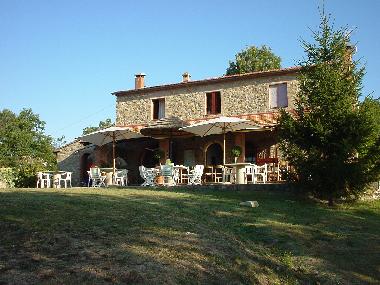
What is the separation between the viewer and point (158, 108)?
25.1 m

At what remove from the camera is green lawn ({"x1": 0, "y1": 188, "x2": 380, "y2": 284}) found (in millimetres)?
5332

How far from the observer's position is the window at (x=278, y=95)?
2158 cm

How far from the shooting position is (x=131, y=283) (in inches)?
199

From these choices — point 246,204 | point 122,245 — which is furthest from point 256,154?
point 122,245

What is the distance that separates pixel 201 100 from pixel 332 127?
1223 cm

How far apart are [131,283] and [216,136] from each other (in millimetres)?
17384

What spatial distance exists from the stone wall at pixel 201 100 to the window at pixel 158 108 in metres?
0.27

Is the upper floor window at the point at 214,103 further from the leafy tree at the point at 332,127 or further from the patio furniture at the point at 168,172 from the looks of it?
the leafy tree at the point at 332,127

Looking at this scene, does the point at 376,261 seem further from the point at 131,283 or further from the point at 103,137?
the point at 103,137

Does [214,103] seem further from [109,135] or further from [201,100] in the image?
[109,135]

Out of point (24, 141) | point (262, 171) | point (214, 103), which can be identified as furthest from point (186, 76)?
point (24, 141)

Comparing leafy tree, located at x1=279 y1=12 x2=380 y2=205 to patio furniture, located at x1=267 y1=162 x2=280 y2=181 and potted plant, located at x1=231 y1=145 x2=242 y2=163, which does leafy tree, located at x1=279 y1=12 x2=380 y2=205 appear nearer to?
patio furniture, located at x1=267 y1=162 x2=280 y2=181

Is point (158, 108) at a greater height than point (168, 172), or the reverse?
point (158, 108)

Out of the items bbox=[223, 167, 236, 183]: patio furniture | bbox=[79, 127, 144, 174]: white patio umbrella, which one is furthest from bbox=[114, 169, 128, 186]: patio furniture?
bbox=[223, 167, 236, 183]: patio furniture
